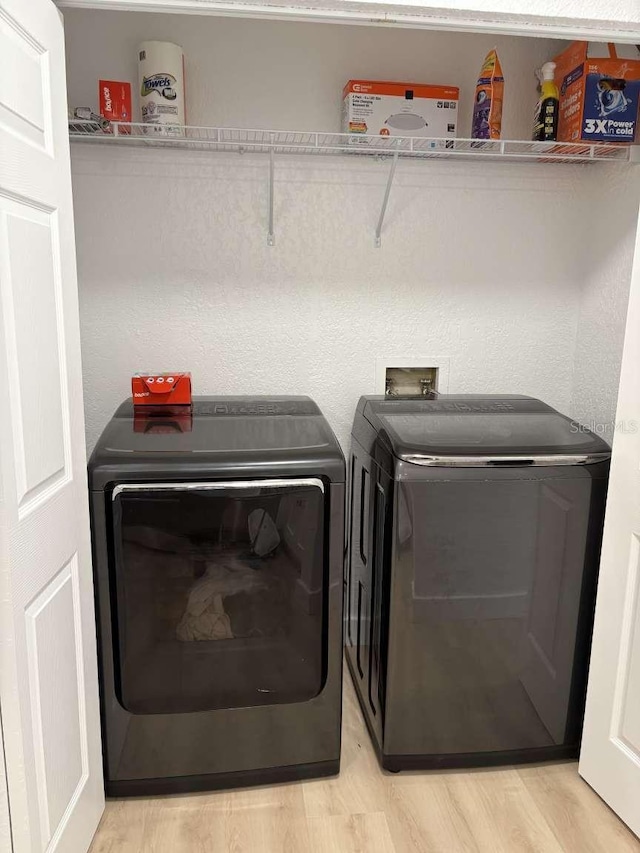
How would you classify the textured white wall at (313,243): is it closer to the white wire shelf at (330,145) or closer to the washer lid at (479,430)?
the white wire shelf at (330,145)

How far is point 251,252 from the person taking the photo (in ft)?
7.34

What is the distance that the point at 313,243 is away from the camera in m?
2.26

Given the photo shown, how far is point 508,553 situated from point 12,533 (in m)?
1.21

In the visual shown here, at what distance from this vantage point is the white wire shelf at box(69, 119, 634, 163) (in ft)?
A: 6.20

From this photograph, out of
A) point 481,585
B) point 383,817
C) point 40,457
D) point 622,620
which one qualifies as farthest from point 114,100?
point 383,817

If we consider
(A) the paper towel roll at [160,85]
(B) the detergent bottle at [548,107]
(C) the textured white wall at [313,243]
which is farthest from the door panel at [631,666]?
(A) the paper towel roll at [160,85]

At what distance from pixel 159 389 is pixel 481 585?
1087 millimetres

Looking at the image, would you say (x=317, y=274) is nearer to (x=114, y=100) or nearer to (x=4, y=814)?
(x=114, y=100)

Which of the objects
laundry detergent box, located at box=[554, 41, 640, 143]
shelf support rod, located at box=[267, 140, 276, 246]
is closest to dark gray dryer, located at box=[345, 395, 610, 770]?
shelf support rod, located at box=[267, 140, 276, 246]

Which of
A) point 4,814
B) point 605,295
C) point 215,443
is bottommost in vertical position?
point 4,814

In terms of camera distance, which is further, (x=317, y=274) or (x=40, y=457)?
(x=317, y=274)

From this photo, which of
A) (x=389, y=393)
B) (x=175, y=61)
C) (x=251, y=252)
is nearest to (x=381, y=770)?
(x=389, y=393)

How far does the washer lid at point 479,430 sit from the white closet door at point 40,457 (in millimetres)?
825

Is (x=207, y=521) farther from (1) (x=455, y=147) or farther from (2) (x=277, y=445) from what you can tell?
(1) (x=455, y=147)
